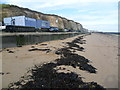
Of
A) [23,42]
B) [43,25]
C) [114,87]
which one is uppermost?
[43,25]

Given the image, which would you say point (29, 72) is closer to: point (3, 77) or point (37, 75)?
point (37, 75)

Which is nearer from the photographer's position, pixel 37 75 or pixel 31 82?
pixel 31 82

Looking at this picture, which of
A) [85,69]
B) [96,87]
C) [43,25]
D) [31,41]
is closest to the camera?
[96,87]

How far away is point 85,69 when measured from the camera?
9.08m

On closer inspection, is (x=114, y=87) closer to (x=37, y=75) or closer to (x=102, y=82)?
(x=102, y=82)

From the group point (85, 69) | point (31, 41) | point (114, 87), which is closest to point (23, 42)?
point (31, 41)

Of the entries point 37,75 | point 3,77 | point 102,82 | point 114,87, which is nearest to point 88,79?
point 102,82

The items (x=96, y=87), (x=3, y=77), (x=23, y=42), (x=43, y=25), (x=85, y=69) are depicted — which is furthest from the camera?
(x=43, y=25)

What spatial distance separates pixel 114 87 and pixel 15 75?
507 centimetres

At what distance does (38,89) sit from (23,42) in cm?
1292

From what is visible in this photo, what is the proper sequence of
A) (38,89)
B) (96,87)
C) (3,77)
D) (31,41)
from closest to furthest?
→ (38,89) < (96,87) < (3,77) < (31,41)

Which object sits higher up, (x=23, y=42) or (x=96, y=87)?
(x=23, y=42)

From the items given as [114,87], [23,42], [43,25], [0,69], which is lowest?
[114,87]

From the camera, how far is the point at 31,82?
256 inches
